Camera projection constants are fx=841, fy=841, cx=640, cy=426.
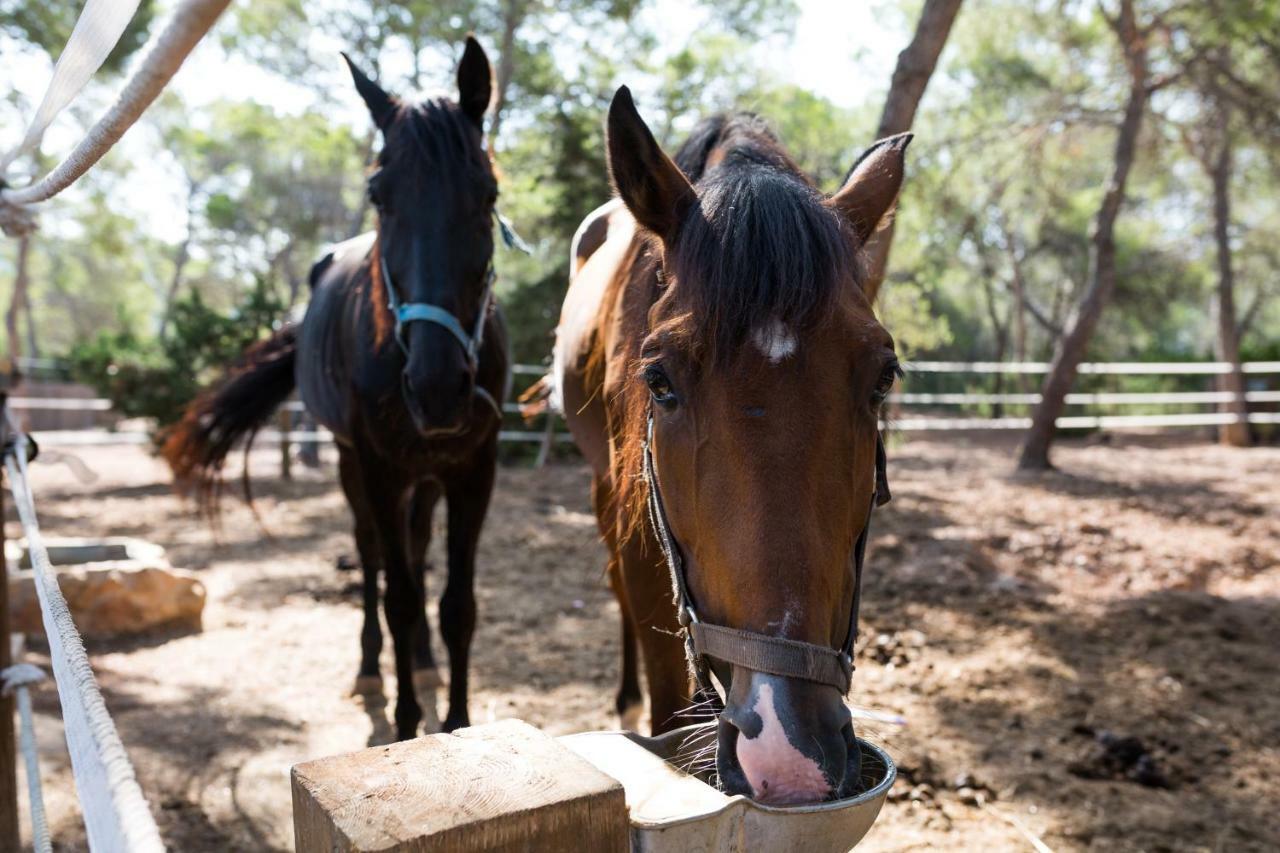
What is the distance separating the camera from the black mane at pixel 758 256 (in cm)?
148

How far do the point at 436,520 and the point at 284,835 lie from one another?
6.10 metres

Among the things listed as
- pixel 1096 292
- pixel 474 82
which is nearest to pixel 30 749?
pixel 474 82

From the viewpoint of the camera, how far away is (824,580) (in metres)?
1.36

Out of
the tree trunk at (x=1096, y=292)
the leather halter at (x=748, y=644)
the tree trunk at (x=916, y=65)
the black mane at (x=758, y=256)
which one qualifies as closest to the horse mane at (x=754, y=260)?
the black mane at (x=758, y=256)

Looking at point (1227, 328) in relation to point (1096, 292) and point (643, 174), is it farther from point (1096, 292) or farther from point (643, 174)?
point (643, 174)

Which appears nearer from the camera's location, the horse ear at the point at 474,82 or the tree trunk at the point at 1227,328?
the horse ear at the point at 474,82

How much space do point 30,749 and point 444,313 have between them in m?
1.74

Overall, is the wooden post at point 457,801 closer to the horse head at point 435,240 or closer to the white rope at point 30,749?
the white rope at point 30,749

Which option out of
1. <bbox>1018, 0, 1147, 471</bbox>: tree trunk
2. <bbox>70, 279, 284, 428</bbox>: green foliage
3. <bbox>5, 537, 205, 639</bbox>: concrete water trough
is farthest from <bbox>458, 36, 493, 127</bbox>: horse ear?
<bbox>1018, 0, 1147, 471</bbox>: tree trunk

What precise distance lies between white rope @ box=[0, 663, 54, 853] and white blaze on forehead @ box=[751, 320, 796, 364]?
1.60 metres

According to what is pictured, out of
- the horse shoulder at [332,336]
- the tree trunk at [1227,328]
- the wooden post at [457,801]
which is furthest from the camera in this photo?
the tree trunk at [1227,328]

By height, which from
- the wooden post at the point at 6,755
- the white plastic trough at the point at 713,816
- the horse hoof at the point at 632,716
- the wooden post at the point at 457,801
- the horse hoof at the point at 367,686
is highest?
the wooden post at the point at 457,801

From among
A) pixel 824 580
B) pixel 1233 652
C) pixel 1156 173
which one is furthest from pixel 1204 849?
pixel 1156 173

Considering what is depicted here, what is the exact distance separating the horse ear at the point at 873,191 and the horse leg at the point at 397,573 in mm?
2380
